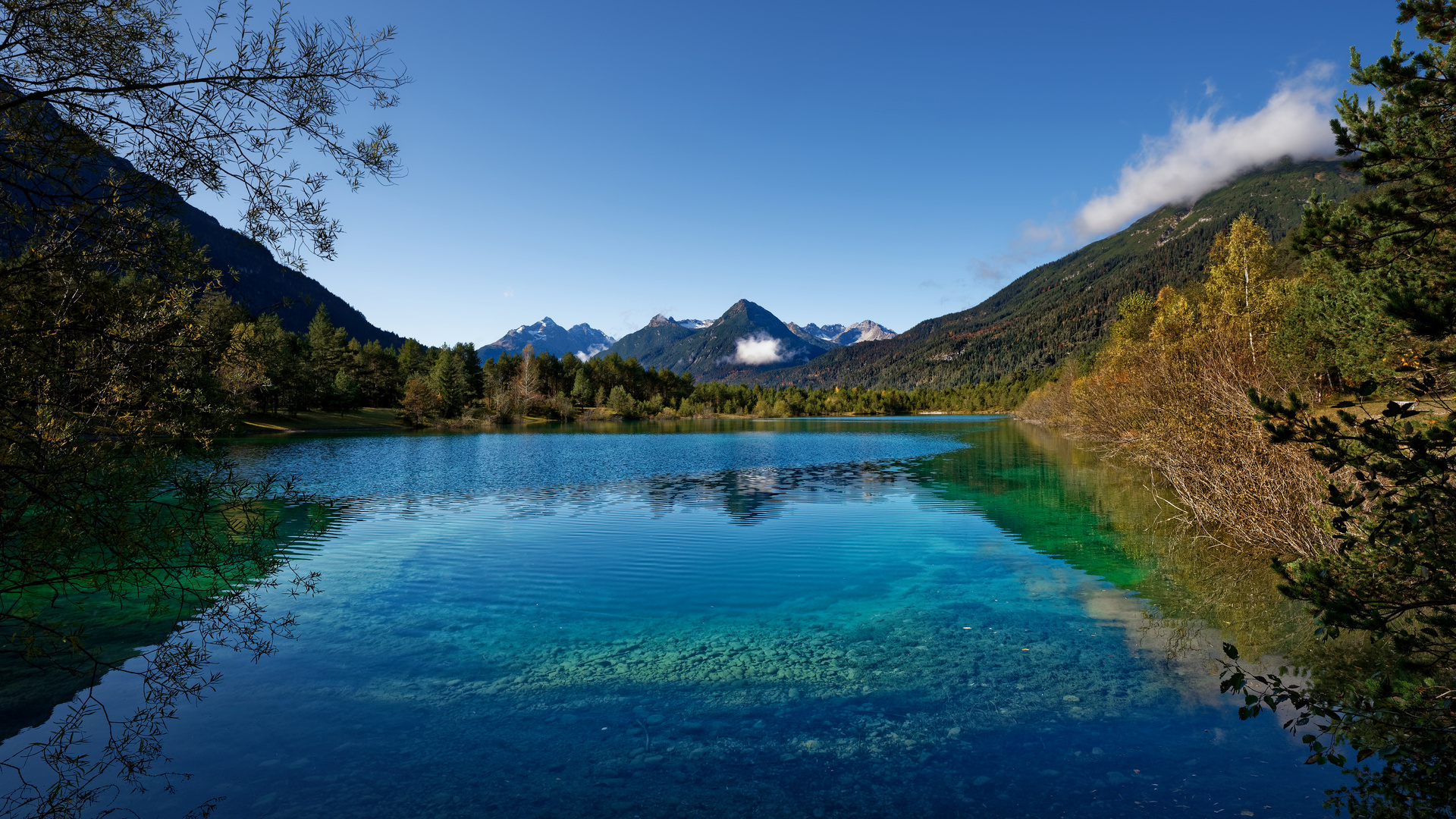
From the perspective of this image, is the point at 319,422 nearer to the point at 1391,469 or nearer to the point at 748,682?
the point at 748,682

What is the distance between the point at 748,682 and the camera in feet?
33.9

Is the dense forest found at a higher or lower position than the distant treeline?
lower

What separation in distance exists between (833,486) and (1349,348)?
26140 mm

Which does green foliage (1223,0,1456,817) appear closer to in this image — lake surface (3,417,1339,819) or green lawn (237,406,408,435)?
lake surface (3,417,1339,819)

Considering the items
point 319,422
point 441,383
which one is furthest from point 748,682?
point 441,383

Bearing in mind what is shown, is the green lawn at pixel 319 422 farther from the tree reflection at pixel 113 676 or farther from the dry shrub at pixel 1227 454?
the dry shrub at pixel 1227 454

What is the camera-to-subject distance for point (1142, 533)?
2119cm

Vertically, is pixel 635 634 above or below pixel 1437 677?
below

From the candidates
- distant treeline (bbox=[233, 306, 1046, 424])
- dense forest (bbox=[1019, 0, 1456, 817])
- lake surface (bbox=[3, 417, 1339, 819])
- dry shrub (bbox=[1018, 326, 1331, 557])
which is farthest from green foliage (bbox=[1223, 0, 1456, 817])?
distant treeline (bbox=[233, 306, 1046, 424])

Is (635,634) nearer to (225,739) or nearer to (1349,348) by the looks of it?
(225,739)

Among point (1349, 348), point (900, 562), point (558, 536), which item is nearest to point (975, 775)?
point (900, 562)

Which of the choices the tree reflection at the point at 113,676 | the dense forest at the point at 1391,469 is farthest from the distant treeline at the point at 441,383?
the dense forest at the point at 1391,469

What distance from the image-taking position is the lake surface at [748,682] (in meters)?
7.29

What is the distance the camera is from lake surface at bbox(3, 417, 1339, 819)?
7.29m
